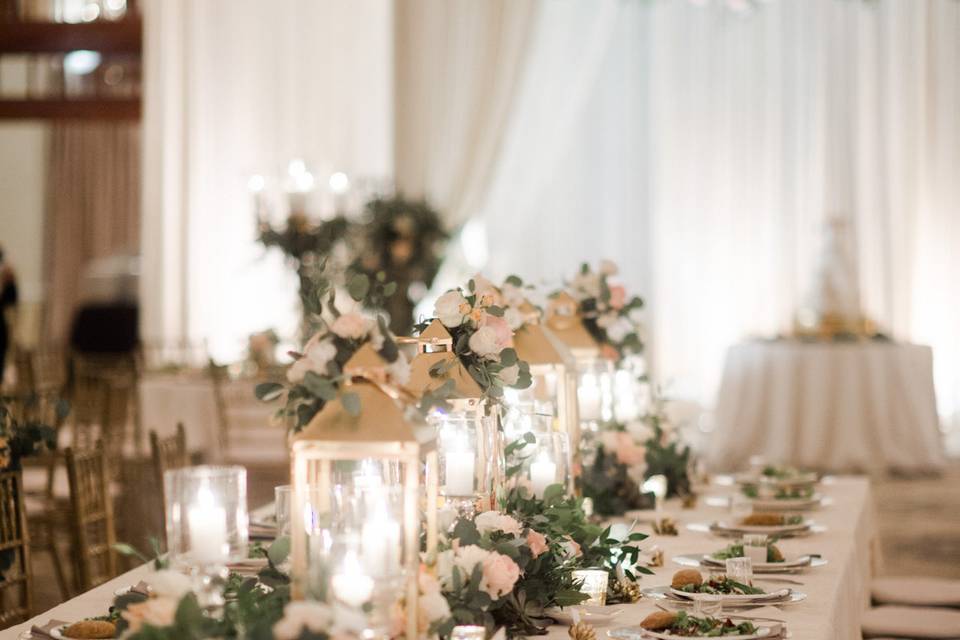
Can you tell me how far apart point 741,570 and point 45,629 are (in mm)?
1335

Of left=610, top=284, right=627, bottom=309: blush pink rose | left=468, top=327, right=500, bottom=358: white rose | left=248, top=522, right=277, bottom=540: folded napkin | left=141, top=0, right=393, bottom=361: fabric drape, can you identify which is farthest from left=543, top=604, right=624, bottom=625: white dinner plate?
left=141, top=0, right=393, bottom=361: fabric drape

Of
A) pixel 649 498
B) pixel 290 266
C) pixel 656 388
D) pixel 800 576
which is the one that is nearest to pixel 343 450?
pixel 800 576

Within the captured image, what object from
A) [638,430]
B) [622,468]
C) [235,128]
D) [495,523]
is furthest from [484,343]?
[235,128]

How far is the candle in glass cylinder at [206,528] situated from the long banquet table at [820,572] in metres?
0.67

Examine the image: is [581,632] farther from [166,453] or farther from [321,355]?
[166,453]

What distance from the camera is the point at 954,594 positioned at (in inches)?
162

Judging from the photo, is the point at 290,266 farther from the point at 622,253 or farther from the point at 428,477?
the point at 428,477

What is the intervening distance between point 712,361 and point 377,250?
3.05 metres

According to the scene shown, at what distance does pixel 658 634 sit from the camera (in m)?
2.34

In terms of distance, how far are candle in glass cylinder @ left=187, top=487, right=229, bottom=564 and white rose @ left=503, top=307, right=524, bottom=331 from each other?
113 cm

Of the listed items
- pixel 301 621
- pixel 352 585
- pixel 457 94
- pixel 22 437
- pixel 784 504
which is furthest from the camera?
pixel 457 94

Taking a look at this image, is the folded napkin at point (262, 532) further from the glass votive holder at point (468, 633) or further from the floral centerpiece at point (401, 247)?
the floral centerpiece at point (401, 247)

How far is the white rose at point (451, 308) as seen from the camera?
254 centimetres

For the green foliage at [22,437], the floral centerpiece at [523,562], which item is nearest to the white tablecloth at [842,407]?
the green foliage at [22,437]
